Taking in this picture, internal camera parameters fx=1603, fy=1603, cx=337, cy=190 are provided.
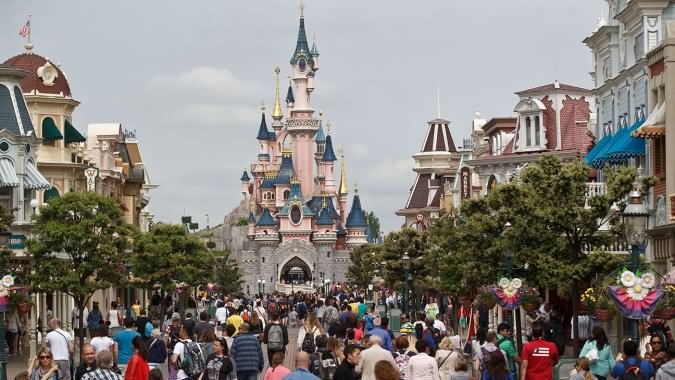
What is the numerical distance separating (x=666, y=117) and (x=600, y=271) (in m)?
4.56

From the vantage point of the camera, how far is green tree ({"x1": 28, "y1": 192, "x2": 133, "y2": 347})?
42.2m

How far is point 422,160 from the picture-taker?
355 ft

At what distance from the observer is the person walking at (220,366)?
20.8 metres

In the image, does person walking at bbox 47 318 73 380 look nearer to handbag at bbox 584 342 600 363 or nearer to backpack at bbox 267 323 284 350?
backpack at bbox 267 323 284 350

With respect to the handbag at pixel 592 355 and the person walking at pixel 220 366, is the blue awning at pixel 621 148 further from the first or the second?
the person walking at pixel 220 366

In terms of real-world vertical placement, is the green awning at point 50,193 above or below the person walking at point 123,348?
above

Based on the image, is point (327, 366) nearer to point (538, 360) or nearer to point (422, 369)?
point (422, 369)

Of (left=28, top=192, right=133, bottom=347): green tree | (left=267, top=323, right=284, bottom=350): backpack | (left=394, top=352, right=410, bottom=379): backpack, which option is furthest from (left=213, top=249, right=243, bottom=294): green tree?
(left=394, top=352, right=410, bottom=379): backpack

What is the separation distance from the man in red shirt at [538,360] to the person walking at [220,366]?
381 centimetres

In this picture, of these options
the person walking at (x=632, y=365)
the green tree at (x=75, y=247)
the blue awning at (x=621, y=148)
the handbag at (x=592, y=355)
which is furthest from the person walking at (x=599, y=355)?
the green tree at (x=75, y=247)

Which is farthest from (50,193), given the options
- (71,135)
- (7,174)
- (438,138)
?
(438,138)

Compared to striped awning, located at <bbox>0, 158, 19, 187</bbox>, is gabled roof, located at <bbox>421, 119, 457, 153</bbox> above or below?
above

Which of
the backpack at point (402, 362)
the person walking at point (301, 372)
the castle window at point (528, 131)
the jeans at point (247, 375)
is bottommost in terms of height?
the jeans at point (247, 375)

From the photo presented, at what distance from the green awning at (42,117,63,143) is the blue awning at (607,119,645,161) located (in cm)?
2667
